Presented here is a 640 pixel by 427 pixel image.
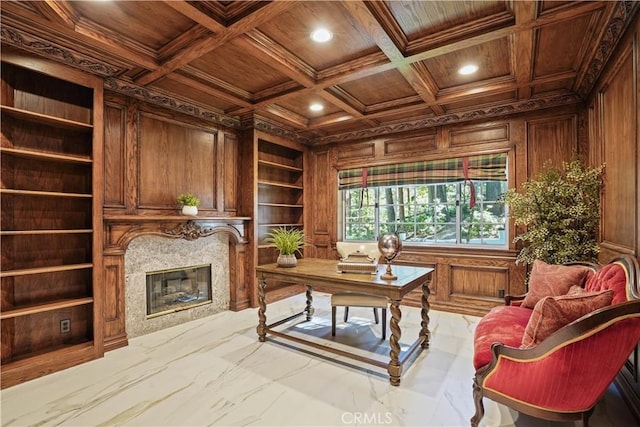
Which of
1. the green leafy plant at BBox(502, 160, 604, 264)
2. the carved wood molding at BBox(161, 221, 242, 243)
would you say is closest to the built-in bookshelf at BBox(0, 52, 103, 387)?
the carved wood molding at BBox(161, 221, 242, 243)

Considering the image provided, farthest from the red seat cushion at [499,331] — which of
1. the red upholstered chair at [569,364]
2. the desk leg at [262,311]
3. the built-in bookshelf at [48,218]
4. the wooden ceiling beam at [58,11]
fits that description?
the wooden ceiling beam at [58,11]

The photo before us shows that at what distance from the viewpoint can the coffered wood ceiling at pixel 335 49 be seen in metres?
2.13

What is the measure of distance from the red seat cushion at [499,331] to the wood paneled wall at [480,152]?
147cm

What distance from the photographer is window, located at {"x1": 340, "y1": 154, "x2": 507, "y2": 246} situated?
4.06m

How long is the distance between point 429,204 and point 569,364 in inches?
126

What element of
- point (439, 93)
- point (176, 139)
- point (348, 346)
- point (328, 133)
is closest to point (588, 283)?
point (348, 346)

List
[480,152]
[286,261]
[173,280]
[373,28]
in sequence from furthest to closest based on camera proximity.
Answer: [480,152] → [173,280] → [286,261] → [373,28]

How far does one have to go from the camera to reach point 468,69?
3033mm

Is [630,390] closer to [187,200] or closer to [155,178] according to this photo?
[187,200]

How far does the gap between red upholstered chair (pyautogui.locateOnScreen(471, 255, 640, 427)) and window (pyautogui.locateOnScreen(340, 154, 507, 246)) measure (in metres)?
2.31

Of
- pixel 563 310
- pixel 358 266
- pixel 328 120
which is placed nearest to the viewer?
pixel 563 310

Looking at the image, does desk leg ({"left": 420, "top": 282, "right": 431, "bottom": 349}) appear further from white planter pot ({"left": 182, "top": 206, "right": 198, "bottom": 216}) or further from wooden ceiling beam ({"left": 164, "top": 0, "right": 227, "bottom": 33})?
wooden ceiling beam ({"left": 164, "top": 0, "right": 227, "bottom": 33})

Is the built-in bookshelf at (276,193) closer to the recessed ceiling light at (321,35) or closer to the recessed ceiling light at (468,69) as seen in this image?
the recessed ceiling light at (321,35)

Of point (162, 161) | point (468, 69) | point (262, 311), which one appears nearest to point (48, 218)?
point (162, 161)
